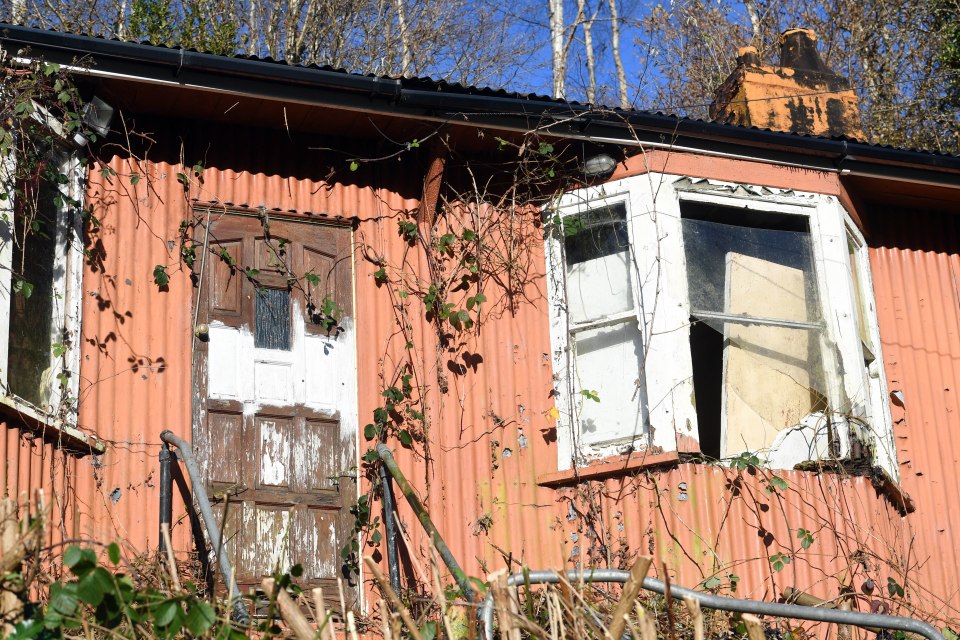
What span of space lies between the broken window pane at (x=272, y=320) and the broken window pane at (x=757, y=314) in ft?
8.69

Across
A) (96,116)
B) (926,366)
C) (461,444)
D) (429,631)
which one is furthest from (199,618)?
(926,366)

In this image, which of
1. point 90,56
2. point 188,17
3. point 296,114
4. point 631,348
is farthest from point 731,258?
point 188,17

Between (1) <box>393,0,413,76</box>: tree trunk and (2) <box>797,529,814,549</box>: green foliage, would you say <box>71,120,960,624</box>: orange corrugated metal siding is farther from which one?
(1) <box>393,0,413,76</box>: tree trunk

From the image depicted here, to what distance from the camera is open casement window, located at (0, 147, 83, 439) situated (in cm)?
687

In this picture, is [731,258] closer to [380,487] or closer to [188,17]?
[380,487]

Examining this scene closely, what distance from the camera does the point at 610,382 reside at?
827cm

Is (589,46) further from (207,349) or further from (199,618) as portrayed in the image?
(199,618)

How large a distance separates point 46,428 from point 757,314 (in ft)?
15.0

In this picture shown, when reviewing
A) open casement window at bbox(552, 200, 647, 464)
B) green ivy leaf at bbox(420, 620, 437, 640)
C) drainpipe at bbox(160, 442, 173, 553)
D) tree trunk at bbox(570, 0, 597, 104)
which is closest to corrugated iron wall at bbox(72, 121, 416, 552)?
drainpipe at bbox(160, 442, 173, 553)

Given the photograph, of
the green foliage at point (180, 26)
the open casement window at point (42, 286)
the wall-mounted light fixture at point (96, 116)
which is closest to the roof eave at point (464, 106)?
the wall-mounted light fixture at point (96, 116)

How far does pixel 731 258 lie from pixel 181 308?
3.64 m

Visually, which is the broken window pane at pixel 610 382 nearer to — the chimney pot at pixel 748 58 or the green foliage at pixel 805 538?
the green foliage at pixel 805 538

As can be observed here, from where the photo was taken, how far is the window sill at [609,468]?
7.75 metres

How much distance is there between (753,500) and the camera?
771 cm
